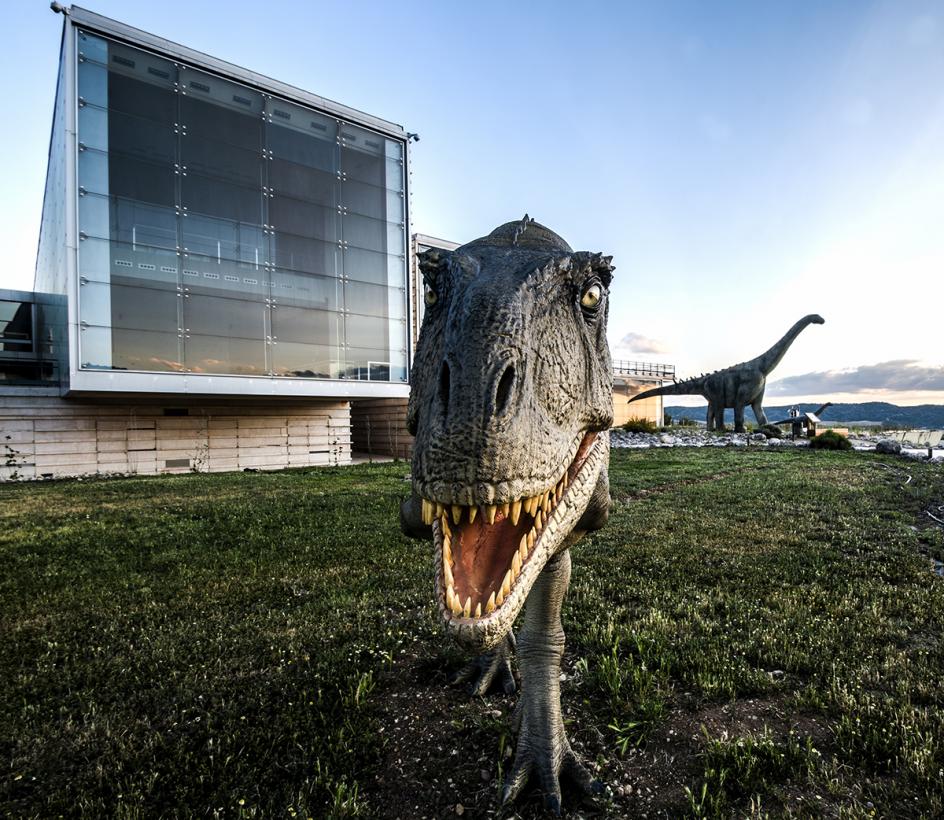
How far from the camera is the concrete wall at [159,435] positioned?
48.6 ft

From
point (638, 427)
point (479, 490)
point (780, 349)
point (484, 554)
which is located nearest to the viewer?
point (479, 490)

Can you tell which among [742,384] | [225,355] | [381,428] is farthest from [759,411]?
[225,355]

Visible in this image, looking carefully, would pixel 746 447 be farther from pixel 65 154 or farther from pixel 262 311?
pixel 65 154

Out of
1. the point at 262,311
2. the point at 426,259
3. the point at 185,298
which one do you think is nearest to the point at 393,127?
the point at 262,311

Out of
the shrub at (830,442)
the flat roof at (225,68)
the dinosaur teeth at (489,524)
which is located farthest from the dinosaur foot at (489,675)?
the shrub at (830,442)

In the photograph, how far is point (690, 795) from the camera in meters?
2.18

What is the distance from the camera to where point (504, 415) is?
4.31 ft

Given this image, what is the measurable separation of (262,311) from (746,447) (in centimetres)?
2217

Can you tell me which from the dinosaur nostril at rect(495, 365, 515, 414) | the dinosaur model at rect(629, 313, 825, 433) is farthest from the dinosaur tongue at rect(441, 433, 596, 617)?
the dinosaur model at rect(629, 313, 825, 433)

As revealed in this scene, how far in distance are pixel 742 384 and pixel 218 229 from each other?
93.2 ft

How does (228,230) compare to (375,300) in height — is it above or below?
above

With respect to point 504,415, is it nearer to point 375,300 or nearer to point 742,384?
point 375,300

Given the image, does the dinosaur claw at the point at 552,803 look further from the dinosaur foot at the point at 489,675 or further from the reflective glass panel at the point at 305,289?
the reflective glass panel at the point at 305,289

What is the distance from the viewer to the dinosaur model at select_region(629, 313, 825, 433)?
1091 inches
